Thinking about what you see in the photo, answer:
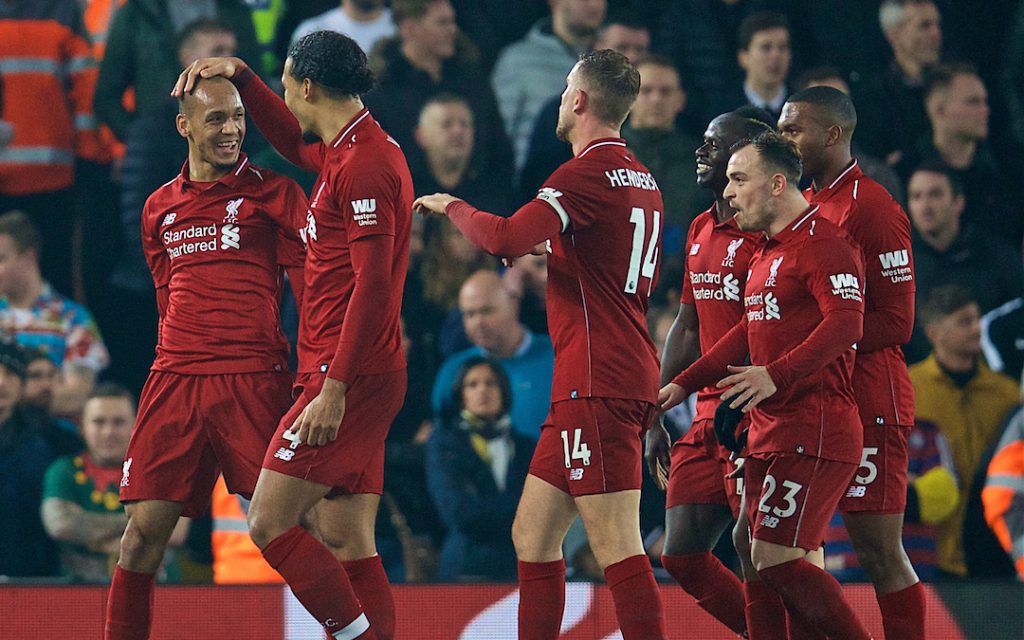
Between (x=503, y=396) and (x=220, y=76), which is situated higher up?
(x=220, y=76)

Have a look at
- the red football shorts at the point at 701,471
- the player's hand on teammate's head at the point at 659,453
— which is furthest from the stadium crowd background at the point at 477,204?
the red football shorts at the point at 701,471

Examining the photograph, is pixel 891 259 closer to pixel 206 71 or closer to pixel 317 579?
pixel 317 579

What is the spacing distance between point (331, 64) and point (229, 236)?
0.71m

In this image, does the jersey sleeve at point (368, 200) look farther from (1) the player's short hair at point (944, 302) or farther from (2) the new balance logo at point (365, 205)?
(1) the player's short hair at point (944, 302)

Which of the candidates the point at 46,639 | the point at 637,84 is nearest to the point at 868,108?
the point at 637,84

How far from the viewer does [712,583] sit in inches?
205

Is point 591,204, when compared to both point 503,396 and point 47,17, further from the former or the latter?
point 47,17

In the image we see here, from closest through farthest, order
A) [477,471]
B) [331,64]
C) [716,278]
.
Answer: [331,64] < [716,278] < [477,471]

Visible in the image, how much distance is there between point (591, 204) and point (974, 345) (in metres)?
3.81

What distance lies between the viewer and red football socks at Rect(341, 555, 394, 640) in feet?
16.0

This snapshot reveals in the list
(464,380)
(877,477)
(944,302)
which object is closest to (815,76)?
(944,302)

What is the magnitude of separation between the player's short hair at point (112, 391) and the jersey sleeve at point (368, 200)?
317cm

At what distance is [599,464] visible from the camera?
4.61 metres

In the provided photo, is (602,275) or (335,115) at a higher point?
(335,115)
